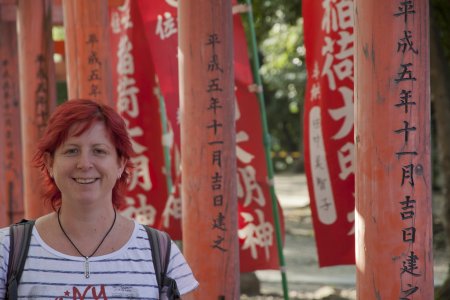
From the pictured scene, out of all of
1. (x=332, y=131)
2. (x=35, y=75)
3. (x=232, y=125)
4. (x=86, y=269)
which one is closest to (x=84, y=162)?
(x=86, y=269)

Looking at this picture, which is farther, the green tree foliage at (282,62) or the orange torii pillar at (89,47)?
the green tree foliage at (282,62)

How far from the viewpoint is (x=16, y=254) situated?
8.09 ft

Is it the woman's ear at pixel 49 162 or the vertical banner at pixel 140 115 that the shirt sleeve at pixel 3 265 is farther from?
the vertical banner at pixel 140 115

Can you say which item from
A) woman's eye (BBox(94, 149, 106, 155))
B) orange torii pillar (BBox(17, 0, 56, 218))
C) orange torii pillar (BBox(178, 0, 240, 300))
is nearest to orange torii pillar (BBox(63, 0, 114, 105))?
orange torii pillar (BBox(17, 0, 56, 218))

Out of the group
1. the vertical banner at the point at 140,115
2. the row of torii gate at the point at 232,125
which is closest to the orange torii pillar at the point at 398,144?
the row of torii gate at the point at 232,125

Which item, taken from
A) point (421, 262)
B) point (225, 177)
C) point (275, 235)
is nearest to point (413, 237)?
point (421, 262)

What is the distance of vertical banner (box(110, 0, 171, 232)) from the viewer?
7.93m

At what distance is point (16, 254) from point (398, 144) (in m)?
1.80

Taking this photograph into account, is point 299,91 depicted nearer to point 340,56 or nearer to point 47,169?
point 340,56

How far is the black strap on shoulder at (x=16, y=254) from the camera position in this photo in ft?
7.98

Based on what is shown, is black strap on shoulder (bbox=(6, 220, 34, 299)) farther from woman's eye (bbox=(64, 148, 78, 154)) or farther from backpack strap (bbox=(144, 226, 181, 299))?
backpack strap (bbox=(144, 226, 181, 299))

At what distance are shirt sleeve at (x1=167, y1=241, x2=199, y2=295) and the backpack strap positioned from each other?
0.01 m

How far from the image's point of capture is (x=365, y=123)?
150 inches

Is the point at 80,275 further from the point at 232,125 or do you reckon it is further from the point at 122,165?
the point at 232,125
